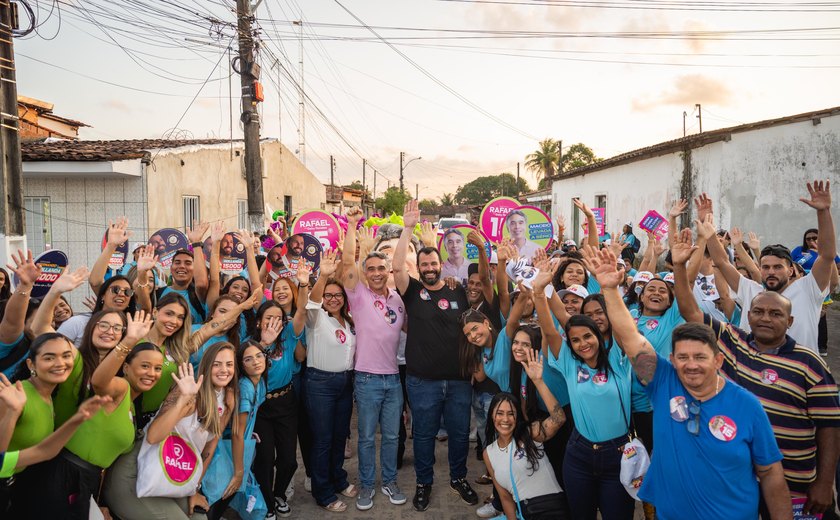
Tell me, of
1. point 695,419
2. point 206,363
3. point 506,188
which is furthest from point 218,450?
point 506,188

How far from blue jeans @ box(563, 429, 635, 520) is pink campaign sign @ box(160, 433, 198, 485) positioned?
7.52ft

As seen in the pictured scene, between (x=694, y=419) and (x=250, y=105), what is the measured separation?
936 cm

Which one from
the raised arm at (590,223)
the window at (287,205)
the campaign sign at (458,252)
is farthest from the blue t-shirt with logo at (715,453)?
the window at (287,205)

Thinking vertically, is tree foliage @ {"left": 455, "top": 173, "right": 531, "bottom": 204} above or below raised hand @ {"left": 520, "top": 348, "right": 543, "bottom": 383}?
above

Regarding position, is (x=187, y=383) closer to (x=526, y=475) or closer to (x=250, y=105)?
(x=526, y=475)

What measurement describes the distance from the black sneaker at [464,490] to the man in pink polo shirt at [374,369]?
44cm

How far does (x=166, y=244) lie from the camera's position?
5.97 metres

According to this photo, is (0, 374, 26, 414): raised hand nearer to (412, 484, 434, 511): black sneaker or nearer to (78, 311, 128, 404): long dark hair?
(78, 311, 128, 404): long dark hair

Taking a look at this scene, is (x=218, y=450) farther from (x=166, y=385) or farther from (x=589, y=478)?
(x=589, y=478)

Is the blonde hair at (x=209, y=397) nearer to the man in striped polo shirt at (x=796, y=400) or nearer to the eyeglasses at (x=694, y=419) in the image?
the eyeglasses at (x=694, y=419)

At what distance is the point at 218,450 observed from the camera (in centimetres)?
357

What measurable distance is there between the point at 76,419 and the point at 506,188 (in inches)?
3303

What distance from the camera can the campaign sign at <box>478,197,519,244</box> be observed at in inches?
282

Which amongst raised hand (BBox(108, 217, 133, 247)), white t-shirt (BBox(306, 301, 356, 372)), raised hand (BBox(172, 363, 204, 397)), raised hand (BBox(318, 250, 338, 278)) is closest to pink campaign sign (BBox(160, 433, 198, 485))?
raised hand (BBox(172, 363, 204, 397))
